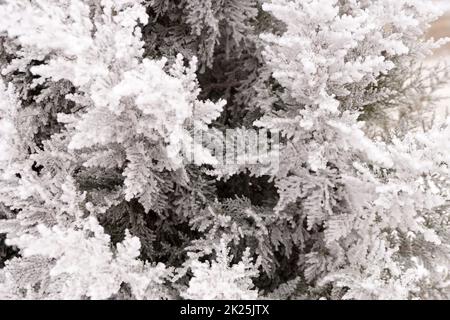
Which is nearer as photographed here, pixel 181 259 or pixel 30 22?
pixel 30 22

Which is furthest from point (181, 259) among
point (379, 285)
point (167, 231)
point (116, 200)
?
point (379, 285)

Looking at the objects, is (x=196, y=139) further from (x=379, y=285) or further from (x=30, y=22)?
(x=379, y=285)

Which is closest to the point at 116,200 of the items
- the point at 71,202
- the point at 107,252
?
the point at 71,202

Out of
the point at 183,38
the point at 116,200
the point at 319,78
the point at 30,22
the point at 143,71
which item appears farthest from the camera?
the point at 183,38

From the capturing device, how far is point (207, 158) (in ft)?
7.53

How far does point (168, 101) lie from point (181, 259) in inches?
48.3

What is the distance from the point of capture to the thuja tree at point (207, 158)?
7.28 feet

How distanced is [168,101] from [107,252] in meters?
0.75

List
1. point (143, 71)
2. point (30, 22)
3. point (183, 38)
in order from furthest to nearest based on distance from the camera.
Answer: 1. point (183, 38)
2. point (143, 71)
3. point (30, 22)

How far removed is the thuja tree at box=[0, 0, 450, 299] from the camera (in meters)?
2.22
